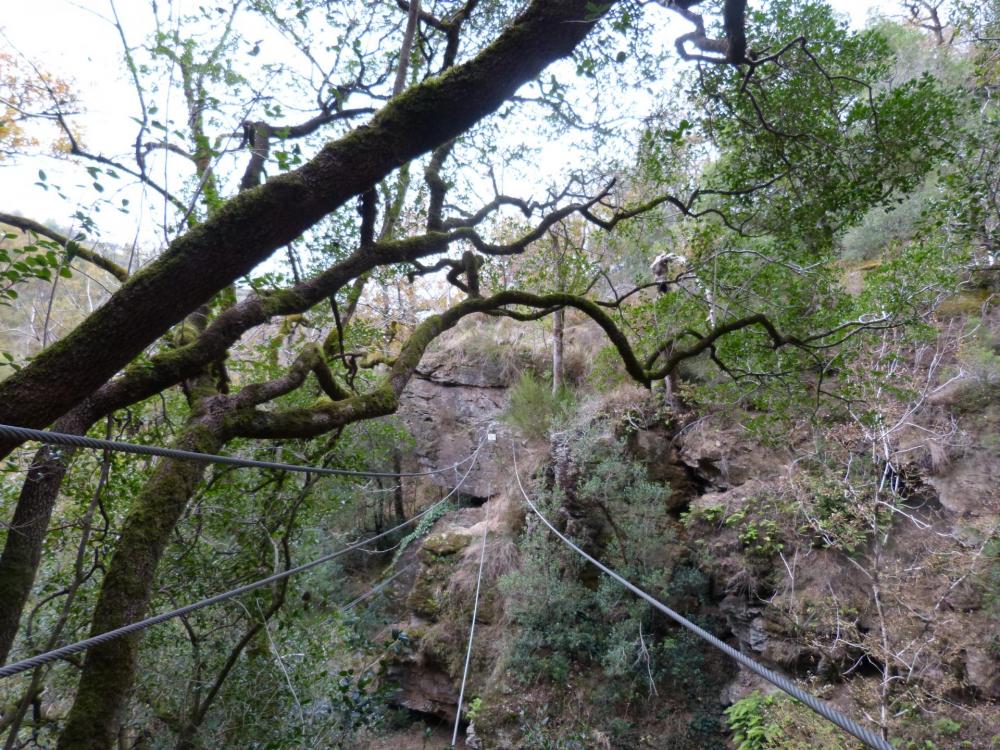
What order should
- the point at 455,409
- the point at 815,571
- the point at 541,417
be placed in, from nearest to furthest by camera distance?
the point at 815,571, the point at 541,417, the point at 455,409

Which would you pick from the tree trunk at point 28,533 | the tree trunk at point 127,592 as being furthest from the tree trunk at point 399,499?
the tree trunk at point 127,592

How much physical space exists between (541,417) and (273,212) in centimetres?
630

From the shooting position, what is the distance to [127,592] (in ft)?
5.38

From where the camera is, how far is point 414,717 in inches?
247

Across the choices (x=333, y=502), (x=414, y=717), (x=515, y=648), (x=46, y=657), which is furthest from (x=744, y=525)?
(x=46, y=657)

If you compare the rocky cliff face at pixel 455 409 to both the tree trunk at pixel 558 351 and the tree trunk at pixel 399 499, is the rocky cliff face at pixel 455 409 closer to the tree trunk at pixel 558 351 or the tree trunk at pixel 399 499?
the tree trunk at pixel 399 499

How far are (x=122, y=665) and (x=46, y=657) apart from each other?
29.8 inches

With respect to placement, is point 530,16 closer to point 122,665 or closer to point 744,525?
point 122,665

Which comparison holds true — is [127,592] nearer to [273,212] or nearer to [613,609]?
[273,212]

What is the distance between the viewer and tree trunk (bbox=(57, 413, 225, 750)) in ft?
4.85

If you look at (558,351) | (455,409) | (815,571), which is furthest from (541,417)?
(815,571)

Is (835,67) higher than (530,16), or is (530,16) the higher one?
(835,67)

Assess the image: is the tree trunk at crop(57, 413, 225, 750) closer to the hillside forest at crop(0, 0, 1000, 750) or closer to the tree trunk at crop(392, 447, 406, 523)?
the hillside forest at crop(0, 0, 1000, 750)

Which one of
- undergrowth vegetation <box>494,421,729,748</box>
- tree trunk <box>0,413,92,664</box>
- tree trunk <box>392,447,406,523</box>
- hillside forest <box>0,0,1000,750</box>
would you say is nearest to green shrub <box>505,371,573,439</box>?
hillside forest <box>0,0,1000,750</box>
